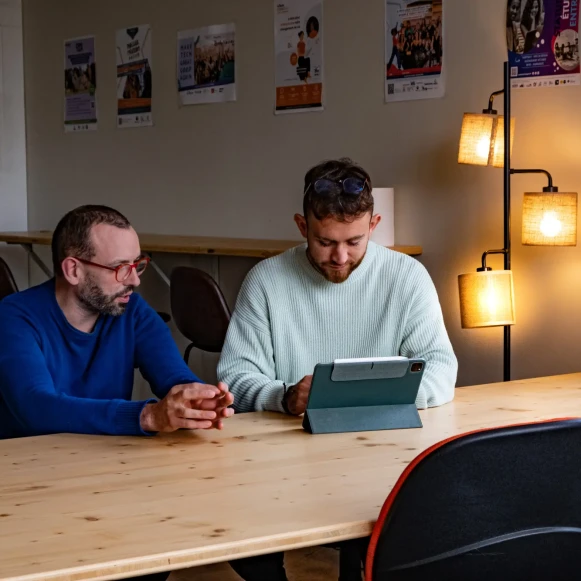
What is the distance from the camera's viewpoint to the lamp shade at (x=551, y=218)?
3135 mm

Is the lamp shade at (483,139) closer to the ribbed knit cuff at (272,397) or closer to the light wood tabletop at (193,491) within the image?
the light wood tabletop at (193,491)

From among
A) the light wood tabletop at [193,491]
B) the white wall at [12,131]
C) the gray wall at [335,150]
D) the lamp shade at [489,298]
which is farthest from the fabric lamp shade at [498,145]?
the white wall at [12,131]

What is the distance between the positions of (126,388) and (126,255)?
0.32 m

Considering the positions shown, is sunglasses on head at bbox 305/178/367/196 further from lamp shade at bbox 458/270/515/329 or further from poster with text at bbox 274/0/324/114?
poster with text at bbox 274/0/324/114

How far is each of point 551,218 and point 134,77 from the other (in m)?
2.70

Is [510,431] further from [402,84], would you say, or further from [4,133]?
[4,133]

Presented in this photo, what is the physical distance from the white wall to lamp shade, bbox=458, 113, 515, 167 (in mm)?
3363

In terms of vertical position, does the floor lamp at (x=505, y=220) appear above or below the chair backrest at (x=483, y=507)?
above

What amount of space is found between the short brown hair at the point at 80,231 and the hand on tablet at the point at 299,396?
1.77 ft

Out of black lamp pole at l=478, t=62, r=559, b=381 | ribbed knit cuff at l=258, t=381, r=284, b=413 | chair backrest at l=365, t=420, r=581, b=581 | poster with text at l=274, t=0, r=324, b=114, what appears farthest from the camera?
poster with text at l=274, t=0, r=324, b=114

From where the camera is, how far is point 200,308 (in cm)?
396

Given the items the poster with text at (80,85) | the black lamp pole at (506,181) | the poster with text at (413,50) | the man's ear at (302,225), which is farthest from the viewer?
the poster with text at (80,85)

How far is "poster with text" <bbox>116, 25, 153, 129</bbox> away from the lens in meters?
5.07

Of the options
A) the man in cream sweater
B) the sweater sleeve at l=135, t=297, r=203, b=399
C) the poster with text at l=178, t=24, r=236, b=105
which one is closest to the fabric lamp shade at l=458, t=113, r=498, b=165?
the man in cream sweater
